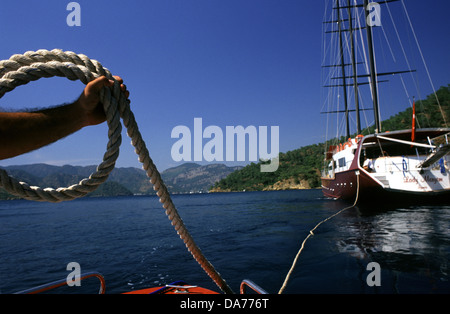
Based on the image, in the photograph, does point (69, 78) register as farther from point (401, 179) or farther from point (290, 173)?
point (290, 173)

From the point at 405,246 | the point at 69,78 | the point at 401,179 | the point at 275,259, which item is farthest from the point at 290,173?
the point at 69,78

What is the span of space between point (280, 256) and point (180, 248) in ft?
14.6

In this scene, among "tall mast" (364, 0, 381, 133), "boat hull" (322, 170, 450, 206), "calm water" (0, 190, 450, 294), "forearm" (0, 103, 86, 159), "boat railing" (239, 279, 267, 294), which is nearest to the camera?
"forearm" (0, 103, 86, 159)

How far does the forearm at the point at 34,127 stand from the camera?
4.23 ft

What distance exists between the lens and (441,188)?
52.1 feet

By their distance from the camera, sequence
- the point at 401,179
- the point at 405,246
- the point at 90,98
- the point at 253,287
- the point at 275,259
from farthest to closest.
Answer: the point at 401,179 → the point at 275,259 → the point at 405,246 → the point at 253,287 → the point at 90,98

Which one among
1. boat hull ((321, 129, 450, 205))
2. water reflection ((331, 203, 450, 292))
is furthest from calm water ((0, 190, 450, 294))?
boat hull ((321, 129, 450, 205))

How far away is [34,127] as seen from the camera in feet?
4.44

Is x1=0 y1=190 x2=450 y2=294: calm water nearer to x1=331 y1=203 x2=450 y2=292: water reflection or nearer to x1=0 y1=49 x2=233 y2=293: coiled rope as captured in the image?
x1=331 y1=203 x2=450 y2=292: water reflection

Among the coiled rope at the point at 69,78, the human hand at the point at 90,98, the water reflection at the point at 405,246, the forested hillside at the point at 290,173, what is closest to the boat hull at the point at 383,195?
the water reflection at the point at 405,246

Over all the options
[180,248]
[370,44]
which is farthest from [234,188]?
[180,248]

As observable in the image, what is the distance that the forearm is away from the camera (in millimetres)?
1290
